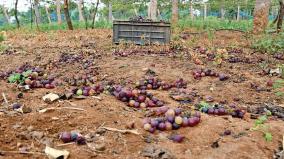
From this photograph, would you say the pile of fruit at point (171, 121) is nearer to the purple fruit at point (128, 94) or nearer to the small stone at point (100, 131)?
the small stone at point (100, 131)

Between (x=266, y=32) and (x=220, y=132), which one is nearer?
(x=220, y=132)

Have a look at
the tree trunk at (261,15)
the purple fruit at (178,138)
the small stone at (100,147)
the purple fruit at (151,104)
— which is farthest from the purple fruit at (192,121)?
the tree trunk at (261,15)

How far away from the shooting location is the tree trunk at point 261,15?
11117mm

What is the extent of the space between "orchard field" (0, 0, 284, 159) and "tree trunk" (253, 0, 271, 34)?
3753 millimetres

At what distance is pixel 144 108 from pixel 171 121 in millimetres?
Answer: 711

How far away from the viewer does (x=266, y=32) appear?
10383mm

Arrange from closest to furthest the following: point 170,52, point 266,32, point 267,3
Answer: point 170,52, point 266,32, point 267,3

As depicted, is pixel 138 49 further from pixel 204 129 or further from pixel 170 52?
pixel 204 129

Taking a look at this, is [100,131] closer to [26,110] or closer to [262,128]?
[26,110]

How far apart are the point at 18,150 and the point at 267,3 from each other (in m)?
10.0

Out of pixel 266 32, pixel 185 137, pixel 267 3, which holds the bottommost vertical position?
pixel 185 137

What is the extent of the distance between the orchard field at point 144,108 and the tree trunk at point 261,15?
3.75 meters

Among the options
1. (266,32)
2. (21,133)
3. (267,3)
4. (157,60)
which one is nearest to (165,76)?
(157,60)

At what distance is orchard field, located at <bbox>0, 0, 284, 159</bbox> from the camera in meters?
2.84
